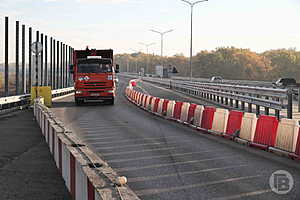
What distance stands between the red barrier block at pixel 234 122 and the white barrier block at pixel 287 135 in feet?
6.82

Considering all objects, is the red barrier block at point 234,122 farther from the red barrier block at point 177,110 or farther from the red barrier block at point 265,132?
the red barrier block at point 177,110

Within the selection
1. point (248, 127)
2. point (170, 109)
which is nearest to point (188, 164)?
point (248, 127)

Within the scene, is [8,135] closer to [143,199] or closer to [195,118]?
[195,118]

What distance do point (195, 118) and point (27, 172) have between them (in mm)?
8455

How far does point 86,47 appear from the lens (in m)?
29.8

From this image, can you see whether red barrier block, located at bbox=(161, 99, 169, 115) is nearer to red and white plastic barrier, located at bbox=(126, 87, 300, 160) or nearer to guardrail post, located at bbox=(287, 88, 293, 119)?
red and white plastic barrier, located at bbox=(126, 87, 300, 160)

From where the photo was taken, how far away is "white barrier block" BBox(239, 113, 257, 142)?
1175 cm

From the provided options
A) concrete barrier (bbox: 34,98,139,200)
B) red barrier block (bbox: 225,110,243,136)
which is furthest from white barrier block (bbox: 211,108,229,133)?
concrete barrier (bbox: 34,98,139,200)

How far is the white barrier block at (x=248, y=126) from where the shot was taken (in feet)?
38.5

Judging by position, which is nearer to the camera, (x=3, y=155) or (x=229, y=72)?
(x=3, y=155)

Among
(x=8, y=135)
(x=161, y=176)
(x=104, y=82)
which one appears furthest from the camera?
(x=104, y=82)

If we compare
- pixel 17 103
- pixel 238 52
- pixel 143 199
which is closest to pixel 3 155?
pixel 143 199

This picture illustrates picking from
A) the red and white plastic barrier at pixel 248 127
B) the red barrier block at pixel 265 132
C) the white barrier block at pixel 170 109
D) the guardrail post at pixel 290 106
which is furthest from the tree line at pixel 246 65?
the red barrier block at pixel 265 132

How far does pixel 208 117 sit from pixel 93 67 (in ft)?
47.5
